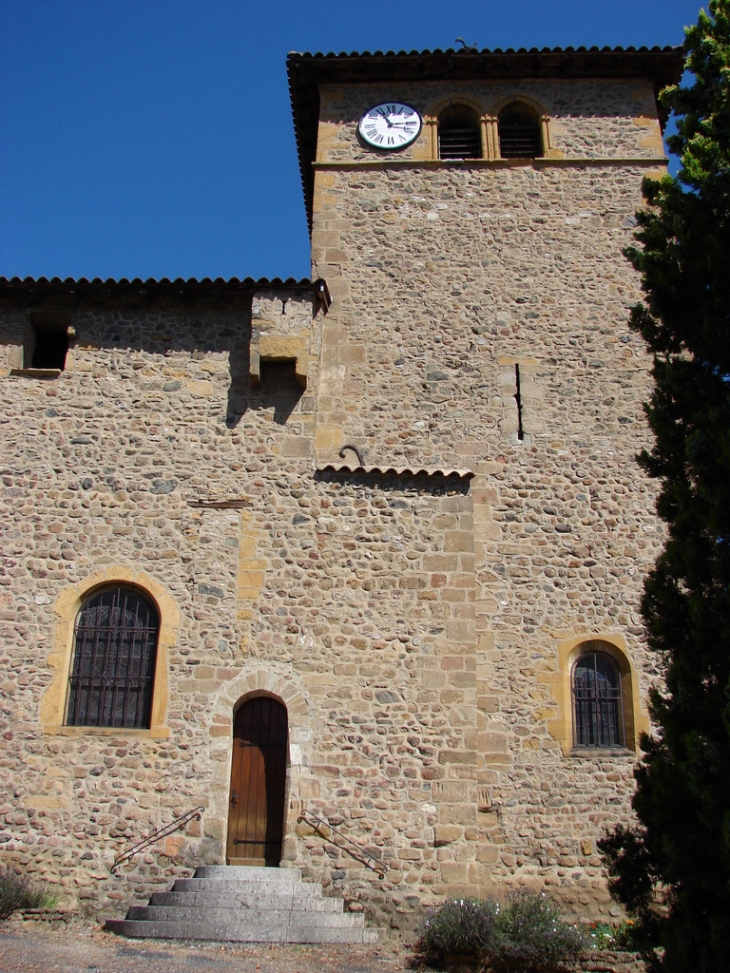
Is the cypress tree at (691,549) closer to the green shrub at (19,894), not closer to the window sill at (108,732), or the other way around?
the window sill at (108,732)

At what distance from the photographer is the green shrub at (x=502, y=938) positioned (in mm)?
8344

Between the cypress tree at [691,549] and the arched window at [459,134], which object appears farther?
the arched window at [459,134]

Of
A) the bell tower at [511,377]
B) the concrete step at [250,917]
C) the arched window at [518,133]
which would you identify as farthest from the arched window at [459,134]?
the concrete step at [250,917]

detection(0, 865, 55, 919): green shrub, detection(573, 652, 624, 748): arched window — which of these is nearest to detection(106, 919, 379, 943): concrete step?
detection(0, 865, 55, 919): green shrub

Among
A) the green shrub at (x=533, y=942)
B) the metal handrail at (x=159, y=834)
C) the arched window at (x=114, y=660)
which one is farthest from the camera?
the arched window at (x=114, y=660)

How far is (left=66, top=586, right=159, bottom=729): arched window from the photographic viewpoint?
33.6 ft

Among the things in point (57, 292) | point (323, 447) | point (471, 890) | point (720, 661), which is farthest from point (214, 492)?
point (720, 661)

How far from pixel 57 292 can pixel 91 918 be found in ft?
24.7

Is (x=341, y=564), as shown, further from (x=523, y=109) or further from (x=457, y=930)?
(x=523, y=109)

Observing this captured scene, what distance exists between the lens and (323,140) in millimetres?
14227

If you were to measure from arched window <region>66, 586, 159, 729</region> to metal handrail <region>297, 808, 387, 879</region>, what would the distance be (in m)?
2.12

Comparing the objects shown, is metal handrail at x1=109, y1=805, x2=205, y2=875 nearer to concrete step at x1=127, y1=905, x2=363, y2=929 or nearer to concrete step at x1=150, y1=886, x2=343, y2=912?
concrete step at x1=150, y1=886, x2=343, y2=912

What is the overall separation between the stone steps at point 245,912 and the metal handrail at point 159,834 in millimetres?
523

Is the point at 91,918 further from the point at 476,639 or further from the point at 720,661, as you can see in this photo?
the point at 720,661
